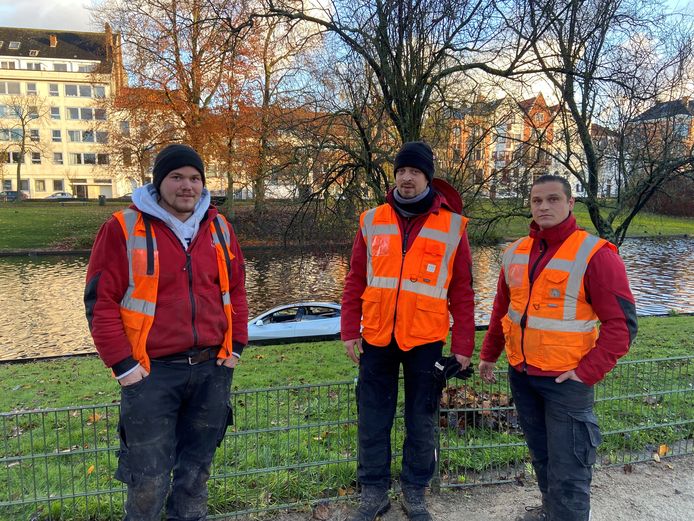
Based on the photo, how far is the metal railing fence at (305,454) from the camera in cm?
307

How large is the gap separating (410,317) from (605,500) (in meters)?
1.93

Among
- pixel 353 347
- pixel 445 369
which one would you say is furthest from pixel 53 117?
pixel 445 369

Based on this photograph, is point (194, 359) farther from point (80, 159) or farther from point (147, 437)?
point (80, 159)

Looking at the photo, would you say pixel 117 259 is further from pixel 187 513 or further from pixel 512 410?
pixel 512 410

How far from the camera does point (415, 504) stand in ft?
10.2

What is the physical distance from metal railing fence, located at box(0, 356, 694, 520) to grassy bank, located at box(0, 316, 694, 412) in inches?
83.1

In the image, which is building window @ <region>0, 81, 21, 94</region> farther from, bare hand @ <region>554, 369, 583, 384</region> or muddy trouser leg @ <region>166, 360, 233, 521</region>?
bare hand @ <region>554, 369, 583, 384</region>

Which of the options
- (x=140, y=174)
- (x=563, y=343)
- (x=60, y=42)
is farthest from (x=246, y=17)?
(x=60, y=42)

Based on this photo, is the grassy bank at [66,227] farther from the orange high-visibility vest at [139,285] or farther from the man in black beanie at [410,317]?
the orange high-visibility vest at [139,285]

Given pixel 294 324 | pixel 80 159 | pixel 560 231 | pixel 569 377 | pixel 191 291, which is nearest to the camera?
pixel 191 291

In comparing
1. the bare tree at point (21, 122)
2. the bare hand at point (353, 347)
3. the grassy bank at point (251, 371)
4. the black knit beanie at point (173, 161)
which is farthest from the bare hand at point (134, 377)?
the bare tree at point (21, 122)

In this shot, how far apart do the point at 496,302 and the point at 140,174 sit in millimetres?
28925

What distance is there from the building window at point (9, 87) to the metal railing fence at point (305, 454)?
2651 inches

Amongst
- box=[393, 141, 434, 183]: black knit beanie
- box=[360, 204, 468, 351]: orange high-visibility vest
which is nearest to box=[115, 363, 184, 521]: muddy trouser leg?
box=[360, 204, 468, 351]: orange high-visibility vest
